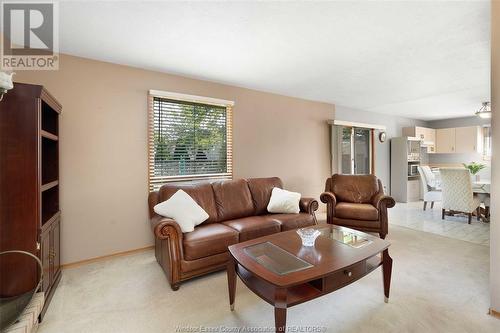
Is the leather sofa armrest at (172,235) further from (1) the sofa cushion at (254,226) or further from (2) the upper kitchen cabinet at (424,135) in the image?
(2) the upper kitchen cabinet at (424,135)

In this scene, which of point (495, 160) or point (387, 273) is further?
point (387, 273)

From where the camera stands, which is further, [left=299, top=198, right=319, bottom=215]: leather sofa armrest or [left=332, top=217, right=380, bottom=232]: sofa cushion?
[left=332, top=217, right=380, bottom=232]: sofa cushion

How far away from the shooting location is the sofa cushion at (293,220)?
2.94 m

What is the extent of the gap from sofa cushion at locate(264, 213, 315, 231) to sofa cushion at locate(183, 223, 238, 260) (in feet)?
2.29

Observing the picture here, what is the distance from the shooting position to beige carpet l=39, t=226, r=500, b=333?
66.4 inches

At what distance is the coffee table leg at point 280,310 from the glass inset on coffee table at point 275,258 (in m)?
0.16

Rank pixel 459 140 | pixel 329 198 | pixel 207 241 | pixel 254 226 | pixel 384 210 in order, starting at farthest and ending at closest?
pixel 459 140 → pixel 329 198 → pixel 384 210 → pixel 254 226 → pixel 207 241

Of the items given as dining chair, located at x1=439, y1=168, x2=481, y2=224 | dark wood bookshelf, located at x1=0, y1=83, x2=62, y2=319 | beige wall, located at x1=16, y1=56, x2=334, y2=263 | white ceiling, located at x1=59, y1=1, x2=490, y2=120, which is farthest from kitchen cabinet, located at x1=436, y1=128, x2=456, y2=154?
dark wood bookshelf, located at x1=0, y1=83, x2=62, y2=319

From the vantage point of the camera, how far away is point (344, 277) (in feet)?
5.37

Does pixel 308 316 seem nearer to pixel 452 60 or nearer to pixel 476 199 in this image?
pixel 452 60

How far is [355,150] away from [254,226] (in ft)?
12.8

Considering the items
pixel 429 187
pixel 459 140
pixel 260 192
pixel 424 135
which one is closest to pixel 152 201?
pixel 260 192

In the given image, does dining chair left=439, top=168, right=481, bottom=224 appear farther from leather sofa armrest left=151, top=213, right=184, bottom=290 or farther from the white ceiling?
leather sofa armrest left=151, top=213, right=184, bottom=290

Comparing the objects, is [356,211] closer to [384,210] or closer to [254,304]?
[384,210]
